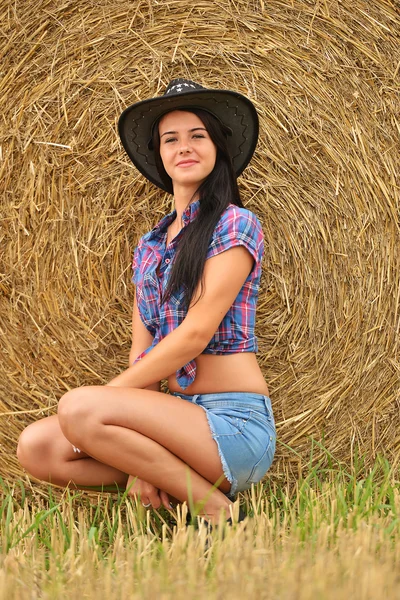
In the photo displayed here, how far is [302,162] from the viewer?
2.69m

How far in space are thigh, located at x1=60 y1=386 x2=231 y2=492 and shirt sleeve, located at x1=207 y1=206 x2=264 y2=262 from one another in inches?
17.9

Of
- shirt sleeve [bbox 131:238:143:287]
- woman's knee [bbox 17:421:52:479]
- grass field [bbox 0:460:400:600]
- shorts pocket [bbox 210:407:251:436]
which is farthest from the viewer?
shirt sleeve [bbox 131:238:143:287]

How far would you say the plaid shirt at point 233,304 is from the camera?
227 centimetres

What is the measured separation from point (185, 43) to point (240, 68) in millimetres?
206

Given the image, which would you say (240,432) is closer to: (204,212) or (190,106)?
(204,212)

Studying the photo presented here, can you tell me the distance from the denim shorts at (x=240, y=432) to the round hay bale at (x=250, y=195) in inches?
16.5

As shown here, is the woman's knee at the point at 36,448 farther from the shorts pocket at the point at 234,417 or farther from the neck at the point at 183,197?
the neck at the point at 183,197

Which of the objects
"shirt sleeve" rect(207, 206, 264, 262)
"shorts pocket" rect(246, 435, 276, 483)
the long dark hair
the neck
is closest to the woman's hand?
"shorts pocket" rect(246, 435, 276, 483)

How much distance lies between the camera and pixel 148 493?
2.25 meters

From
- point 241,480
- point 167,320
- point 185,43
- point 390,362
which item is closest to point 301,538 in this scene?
point 241,480

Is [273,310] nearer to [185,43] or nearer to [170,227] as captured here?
[170,227]

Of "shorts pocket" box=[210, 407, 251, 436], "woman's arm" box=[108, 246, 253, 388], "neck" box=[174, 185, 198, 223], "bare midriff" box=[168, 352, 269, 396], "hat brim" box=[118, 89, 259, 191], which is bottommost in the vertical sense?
"shorts pocket" box=[210, 407, 251, 436]

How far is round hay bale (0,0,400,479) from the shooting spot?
2633 mm

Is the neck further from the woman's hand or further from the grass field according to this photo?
the grass field
